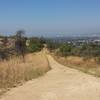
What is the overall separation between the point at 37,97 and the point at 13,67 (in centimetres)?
628

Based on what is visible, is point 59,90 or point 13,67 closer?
point 59,90

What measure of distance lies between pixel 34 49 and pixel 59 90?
2173 inches

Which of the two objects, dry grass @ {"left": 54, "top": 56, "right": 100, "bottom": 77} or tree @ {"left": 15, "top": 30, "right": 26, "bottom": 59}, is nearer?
dry grass @ {"left": 54, "top": 56, "right": 100, "bottom": 77}

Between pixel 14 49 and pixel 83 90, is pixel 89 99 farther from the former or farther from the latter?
pixel 14 49

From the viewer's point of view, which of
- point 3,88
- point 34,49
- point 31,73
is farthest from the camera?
point 34,49

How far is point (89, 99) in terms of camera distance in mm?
10531

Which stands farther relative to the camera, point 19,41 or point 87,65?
point 19,41

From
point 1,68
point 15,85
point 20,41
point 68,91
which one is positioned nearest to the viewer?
point 68,91

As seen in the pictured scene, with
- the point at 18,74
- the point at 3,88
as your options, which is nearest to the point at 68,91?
the point at 3,88

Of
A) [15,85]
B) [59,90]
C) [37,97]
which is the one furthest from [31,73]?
[37,97]

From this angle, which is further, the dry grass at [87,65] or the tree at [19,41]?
the tree at [19,41]

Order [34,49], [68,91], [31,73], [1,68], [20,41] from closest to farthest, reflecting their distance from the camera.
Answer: [68,91] → [1,68] → [31,73] → [20,41] → [34,49]

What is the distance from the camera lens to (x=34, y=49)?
222ft

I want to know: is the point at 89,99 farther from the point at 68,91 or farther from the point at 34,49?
the point at 34,49
